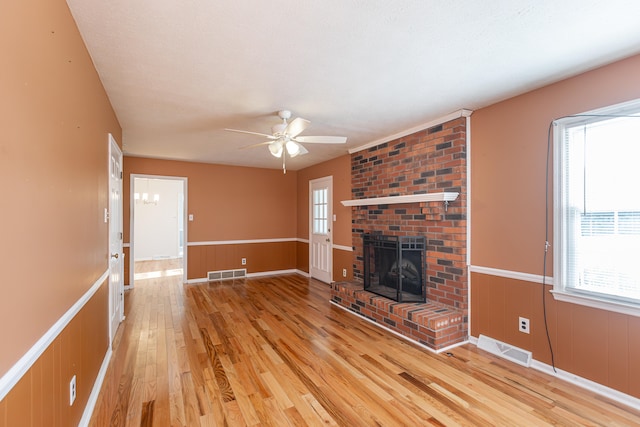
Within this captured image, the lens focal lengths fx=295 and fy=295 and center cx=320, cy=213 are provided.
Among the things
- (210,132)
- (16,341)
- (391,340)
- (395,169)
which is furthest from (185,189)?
(16,341)

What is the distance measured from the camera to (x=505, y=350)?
2.77 meters

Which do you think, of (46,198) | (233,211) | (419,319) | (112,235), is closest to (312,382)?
(419,319)

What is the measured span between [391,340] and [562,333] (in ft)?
4.82

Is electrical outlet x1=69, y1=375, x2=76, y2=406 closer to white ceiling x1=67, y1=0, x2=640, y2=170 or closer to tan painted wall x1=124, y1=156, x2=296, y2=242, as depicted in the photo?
white ceiling x1=67, y1=0, x2=640, y2=170

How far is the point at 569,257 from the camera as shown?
2402 millimetres

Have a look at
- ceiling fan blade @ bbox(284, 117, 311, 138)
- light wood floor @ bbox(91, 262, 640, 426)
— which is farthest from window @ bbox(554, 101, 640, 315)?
ceiling fan blade @ bbox(284, 117, 311, 138)

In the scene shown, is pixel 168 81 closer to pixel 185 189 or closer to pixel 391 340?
pixel 391 340

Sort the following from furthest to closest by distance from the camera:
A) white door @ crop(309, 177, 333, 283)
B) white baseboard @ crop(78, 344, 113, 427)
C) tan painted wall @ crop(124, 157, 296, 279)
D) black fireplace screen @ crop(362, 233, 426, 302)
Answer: tan painted wall @ crop(124, 157, 296, 279)
white door @ crop(309, 177, 333, 283)
black fireplace screen @ crop(362, 233, 426, 302)
white baseboard @ crop(78, 344, 113, 427)

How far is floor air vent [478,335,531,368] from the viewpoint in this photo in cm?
262

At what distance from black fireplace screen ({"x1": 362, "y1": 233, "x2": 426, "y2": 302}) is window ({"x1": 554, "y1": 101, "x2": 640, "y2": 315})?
1361mm

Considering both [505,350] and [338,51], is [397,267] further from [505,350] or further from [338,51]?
[338,51]

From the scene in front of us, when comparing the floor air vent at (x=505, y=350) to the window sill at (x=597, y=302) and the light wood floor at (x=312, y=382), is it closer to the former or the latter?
the light wood floor at (x=312, y=382)

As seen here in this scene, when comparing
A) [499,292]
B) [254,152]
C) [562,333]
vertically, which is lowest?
[562,333]

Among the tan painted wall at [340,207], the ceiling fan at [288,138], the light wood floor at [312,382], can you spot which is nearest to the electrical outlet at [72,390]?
the light wood floor at [312,382]
